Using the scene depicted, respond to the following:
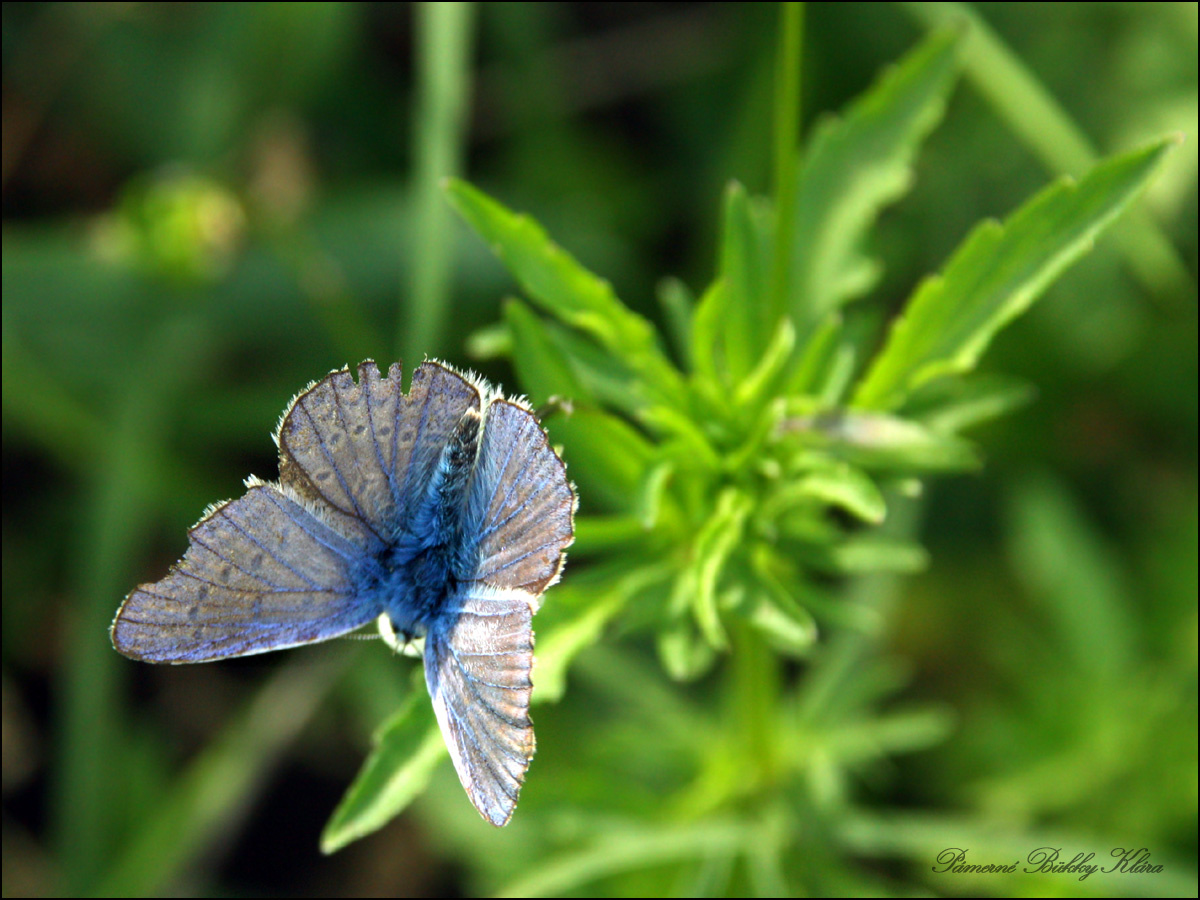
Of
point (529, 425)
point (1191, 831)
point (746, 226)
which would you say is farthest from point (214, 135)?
point (1191, 831)

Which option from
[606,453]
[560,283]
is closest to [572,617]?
[606,453]

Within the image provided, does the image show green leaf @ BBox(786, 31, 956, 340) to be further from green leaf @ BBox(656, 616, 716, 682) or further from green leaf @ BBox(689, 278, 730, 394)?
green leaf @ BBox(656, 616, 716, 682)

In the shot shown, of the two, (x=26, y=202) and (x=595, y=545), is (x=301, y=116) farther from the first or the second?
(x=595, y=545)

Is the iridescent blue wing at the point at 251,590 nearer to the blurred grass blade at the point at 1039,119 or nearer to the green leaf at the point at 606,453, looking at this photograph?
the green leaf at the point at 606,453

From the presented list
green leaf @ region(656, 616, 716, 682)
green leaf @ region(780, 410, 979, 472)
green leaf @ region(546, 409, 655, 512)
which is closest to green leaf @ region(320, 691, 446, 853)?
green leaf @ region(656, 616, 716, 682)

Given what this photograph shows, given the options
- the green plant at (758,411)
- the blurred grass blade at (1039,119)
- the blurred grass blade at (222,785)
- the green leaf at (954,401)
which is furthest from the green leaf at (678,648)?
the blurred grass blade at (222,785)

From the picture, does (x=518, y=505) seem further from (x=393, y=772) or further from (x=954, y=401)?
(x=954, y=401)

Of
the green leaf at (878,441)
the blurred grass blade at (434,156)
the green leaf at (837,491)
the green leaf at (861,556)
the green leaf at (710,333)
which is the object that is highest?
the blurred grass blade at (434,156)
